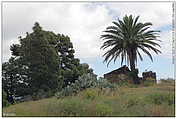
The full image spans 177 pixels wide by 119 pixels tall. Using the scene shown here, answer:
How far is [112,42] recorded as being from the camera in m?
33.9

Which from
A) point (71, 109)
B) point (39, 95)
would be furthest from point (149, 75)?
point (71, 109)

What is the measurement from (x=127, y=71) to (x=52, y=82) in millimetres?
8090

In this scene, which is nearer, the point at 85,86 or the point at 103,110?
the point at 103,110

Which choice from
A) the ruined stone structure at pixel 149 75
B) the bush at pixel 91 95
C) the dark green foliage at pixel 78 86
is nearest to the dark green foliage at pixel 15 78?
the dark green foliage at pixel 78 86

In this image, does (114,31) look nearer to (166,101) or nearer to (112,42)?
(112,42)

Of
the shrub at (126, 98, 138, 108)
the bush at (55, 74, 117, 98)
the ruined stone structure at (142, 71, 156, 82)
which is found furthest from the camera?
the ruined stone structure at (142, 71, 156, 82)

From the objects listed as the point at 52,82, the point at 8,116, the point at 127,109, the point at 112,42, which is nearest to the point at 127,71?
the point at 112,42

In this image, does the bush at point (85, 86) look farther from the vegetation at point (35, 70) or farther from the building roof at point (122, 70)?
the building roof at point (122, 70)

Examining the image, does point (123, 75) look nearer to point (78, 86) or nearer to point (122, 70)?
point (122, 70)

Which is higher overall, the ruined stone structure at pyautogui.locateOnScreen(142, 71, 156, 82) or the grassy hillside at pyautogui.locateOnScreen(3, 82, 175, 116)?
the ruined stone structure at pyautogui.locateOnScreen(142, 71, 156, 82)

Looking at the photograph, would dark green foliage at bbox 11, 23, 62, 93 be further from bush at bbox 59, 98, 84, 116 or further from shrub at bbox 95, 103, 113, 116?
shrub at bbox 95, 103, 113, 116

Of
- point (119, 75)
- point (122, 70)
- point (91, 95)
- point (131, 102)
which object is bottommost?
point (131, 102)

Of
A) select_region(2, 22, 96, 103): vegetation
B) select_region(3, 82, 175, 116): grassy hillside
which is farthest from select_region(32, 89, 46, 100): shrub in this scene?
select_region(3, 82, 175, 116): grassy hillside

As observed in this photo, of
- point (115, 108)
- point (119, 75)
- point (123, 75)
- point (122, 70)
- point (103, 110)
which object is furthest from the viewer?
point (122, 70)
